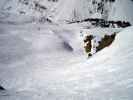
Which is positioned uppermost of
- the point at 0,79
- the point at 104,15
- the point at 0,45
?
the point at 0,79

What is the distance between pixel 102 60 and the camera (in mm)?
16094

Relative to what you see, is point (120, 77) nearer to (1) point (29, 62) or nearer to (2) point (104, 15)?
(1) point (29, 62)

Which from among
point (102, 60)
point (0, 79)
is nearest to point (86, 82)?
point (102, 60)

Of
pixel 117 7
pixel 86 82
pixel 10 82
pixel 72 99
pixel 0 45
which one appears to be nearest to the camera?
pixel 72 99

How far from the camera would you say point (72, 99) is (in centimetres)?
995

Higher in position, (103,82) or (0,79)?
(103,82)

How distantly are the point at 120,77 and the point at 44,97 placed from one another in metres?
3.22

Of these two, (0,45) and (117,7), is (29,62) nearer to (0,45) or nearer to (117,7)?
(0,45)

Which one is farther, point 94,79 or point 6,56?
point 6,56

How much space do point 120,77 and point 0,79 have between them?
466 inches

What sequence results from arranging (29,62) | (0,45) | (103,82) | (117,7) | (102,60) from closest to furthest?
→ (103,82) < (102,60) < (29,62) < (0,45) < (117,7)

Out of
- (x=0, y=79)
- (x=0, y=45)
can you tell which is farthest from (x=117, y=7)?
(x=0, y=79)

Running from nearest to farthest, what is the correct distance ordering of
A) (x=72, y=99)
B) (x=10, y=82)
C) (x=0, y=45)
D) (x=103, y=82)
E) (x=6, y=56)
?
(x=72, y=99)
(x=103, y=82)
(x=10, y=82)
(x=6, y=56)
(x=0, y=45)

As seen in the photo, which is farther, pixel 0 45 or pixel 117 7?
pixel 117 7
